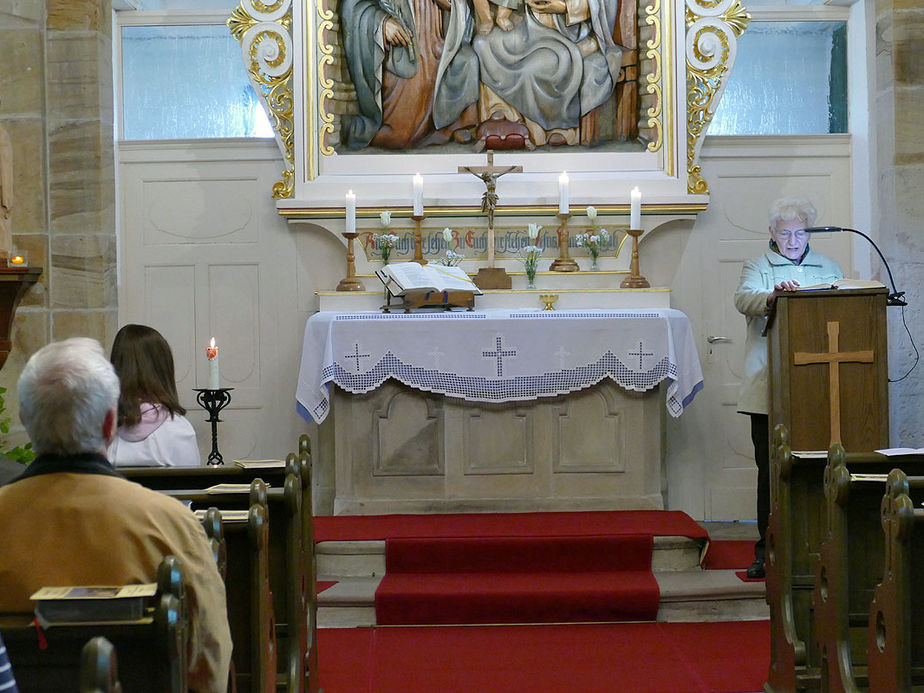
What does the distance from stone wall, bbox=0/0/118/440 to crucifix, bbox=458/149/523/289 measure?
7.19 ft

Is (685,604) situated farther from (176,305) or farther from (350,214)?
(176,305)

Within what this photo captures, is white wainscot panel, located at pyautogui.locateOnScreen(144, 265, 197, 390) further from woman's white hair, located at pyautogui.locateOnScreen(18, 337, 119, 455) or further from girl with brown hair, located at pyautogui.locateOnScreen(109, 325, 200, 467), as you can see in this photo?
woman's white hair, located at pyautogui.locateOnScreen(18, 337, 119, 455)

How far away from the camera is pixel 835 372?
16.8 feet

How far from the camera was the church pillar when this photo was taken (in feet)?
22.9

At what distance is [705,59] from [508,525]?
337cm

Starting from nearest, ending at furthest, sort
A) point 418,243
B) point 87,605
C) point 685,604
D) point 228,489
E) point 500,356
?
point 87,605
point 228,489
point 685,604
point 500,356
point 418,243

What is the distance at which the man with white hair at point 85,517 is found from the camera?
2.33 m

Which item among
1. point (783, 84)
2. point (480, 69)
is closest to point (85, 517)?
point (480, 69)

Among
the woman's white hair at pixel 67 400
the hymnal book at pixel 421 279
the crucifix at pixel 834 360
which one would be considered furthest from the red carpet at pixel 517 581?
the woman's white hair at pixel 67 400

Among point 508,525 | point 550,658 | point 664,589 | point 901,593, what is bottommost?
point 550,658

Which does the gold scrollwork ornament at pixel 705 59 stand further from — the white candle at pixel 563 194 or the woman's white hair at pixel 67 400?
the woman's white hair at pixel 67 400

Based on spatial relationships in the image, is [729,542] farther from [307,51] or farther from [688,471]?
[307,51]

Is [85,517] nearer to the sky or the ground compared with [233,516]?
nearer to the sky

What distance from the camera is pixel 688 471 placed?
25.1ft
